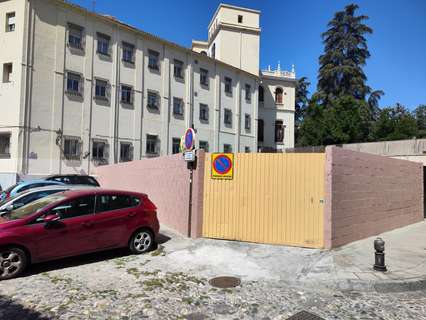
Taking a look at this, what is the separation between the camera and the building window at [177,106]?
101 ft

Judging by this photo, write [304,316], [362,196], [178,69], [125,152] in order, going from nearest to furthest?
1. [304,316]
2. [362,196]
3. [125,152]
4. [178,69]

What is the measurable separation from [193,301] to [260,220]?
12.4ft

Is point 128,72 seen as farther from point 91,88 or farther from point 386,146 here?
point 386,146

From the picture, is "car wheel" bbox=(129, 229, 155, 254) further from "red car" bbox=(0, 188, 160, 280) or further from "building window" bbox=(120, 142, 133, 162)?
"building window" bbox=(120, 142, 133, 162)

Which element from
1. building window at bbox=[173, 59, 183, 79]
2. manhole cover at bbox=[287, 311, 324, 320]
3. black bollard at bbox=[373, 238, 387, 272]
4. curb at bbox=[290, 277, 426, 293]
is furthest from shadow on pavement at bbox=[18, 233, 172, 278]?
building window at bbox=[173, 59, 183, 79]

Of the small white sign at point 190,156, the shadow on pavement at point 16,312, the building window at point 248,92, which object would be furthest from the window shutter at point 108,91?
the shadow on pavement at point 16,312

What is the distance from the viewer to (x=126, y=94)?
2717 centimetres

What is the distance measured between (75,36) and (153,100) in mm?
8067

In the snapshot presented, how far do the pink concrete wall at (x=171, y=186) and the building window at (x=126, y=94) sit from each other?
13484mm

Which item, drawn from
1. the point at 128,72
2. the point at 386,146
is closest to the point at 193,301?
the point at 386,146

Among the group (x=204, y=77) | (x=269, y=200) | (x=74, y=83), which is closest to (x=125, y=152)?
(x=74, y=83)

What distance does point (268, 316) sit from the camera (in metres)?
4.45

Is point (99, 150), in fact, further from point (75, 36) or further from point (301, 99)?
point (301, 99)

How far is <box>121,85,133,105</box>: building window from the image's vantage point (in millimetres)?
26933
